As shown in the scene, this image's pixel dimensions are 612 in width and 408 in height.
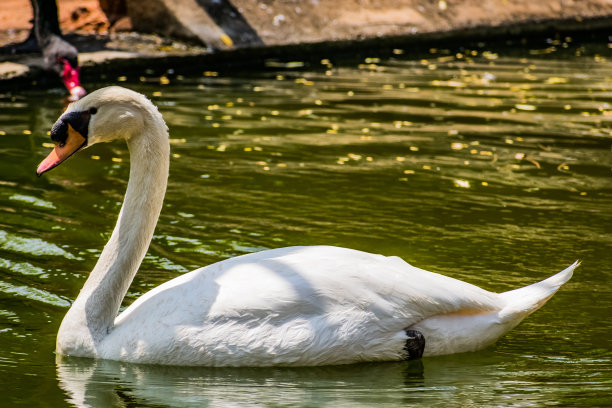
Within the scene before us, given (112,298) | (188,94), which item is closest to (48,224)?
(112,298)

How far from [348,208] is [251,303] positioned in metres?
2.91

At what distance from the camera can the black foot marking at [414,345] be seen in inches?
182

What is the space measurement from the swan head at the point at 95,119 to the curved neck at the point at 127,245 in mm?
77

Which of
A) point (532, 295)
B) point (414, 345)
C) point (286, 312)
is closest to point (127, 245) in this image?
point (286, 312)

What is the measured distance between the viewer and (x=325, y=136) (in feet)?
31.2

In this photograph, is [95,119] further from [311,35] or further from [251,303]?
[311,35]

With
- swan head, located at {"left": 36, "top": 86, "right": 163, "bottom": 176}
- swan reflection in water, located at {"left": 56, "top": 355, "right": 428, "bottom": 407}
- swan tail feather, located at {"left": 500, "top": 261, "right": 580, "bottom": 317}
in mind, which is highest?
swan head, located at {"left": 36, "top": 86, "right": 163, "bottom": 176}

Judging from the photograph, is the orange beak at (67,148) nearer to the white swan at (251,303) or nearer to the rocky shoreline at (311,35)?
the white swan at (251,303)

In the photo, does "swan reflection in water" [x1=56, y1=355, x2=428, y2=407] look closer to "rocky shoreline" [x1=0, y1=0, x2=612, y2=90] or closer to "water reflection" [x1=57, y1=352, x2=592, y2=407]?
"water reflection" [x1=57, y1=352, x2=592, y2=407]

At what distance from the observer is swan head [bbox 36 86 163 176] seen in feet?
15.3

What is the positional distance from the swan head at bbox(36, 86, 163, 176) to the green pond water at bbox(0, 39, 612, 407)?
3.06 feet

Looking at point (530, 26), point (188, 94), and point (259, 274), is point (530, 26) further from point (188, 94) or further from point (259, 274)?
point (259, 274)

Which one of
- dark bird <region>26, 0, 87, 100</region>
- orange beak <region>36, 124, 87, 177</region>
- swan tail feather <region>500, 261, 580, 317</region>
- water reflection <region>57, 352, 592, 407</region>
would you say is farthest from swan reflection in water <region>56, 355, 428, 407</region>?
dark bird <region>26, 0, 87, 100</region>

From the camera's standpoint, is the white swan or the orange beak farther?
the orange beak
